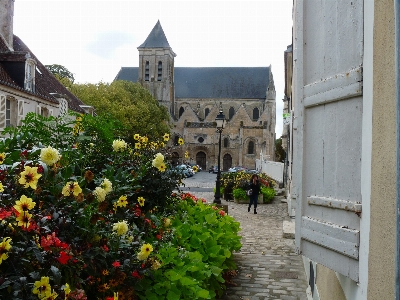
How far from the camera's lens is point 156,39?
246ft

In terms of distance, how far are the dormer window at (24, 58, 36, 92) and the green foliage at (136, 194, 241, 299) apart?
1731cm

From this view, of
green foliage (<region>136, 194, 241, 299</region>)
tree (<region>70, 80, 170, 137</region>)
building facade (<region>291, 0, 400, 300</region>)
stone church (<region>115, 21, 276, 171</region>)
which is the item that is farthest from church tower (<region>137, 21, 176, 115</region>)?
building facade (<region>291, 0, 400, 300</region>)

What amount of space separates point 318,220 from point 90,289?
1901 mm

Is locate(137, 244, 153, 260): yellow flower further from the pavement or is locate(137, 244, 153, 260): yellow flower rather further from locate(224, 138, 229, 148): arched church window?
locate(224, 138, 229, 148): arched church window

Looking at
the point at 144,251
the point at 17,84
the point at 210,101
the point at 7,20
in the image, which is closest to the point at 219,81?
the point at 210,101

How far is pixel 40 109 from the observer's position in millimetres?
25438

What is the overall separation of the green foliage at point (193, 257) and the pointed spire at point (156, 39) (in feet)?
223

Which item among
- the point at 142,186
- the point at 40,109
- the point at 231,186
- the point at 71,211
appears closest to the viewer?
the point at 71,211

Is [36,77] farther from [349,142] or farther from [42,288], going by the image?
[349,142]

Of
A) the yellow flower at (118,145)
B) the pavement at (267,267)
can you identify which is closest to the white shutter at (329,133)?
the yellow flower at (118,145)

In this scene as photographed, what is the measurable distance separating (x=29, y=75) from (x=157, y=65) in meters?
51.5

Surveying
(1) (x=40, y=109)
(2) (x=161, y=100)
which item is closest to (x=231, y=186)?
(1) (x=40, y=109)

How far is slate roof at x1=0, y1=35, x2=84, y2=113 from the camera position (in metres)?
22.7

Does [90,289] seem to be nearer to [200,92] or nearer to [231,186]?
[231,186]
